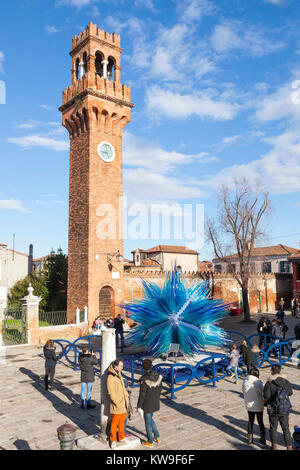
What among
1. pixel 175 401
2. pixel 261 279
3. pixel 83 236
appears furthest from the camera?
pixel 261 279

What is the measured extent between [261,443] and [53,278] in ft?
77.6

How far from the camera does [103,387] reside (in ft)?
21.2

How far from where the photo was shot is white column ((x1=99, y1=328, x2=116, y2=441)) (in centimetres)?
634

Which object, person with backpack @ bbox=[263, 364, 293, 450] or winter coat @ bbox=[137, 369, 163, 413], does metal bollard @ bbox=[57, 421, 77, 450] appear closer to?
winter coat @ bbox=[137, 369, 163, 413]

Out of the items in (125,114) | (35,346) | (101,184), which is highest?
(125,114)

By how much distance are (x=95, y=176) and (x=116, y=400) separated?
17344 mm

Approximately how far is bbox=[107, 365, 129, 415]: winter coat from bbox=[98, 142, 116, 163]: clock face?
17.9 meters

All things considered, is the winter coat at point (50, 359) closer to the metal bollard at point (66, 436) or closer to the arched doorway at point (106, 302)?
the metal bollard at point (66, 436)

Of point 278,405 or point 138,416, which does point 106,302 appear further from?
point 278,405

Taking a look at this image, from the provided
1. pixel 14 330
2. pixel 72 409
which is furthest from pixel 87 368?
pixel 14 330

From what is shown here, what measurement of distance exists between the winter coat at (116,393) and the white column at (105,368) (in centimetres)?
43

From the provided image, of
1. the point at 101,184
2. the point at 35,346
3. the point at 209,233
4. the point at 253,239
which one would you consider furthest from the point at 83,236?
the point at 253,239
